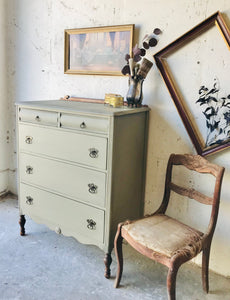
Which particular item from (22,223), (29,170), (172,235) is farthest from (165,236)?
(22,223)

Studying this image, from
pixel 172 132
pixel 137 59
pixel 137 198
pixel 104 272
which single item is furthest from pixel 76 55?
pixel 104 272

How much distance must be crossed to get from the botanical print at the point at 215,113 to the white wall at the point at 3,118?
6.74 feet

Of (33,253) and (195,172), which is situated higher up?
(195,172)

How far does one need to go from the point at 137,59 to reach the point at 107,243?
132 centimetres

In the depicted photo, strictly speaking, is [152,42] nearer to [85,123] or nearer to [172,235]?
[85,123]

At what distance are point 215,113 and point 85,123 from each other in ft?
2.93

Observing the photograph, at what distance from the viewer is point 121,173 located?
211 centimetres

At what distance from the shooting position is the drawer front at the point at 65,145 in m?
2.03

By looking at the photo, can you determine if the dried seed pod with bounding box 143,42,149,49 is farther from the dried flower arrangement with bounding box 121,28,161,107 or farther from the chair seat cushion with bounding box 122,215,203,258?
the chair seat cushion with bounding box 122,215,203,258

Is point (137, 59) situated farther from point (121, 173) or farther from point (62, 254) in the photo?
point (62, 254)

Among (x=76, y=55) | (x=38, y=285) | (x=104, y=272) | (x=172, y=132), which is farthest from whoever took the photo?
(x=76, y=55)

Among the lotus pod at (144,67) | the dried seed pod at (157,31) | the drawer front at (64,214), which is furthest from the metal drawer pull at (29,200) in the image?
the dried seed pod at (157,31)

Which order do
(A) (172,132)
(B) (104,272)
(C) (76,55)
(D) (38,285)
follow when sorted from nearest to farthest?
(D) (38,285)
(B) (104,272)
(A) (172,132)
(C) (76,55)

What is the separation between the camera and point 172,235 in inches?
73.1
